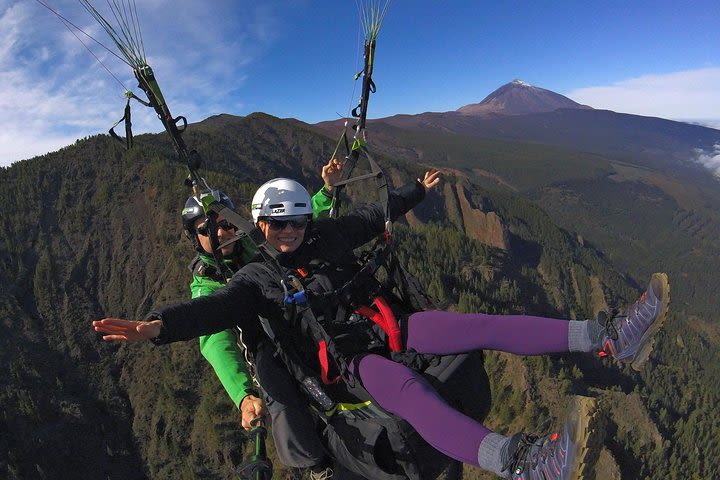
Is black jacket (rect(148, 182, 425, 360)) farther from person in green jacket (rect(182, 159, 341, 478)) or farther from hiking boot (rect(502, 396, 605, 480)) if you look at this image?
hiking boot (rect(502, 396, 605, 480))

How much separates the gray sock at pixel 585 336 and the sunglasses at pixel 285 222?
7.99 feet

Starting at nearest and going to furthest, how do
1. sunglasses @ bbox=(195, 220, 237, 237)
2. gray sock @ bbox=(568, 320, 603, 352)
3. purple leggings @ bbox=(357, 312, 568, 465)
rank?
purple leggings @ bbox=(357, 312, 568, 465)
gray sock @ bbox=(568, 320, 603, 352)
sunglasses @ bbox=(195, 220, 237, 237)

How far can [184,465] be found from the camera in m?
31.5

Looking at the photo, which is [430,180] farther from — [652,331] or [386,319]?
[652,331]

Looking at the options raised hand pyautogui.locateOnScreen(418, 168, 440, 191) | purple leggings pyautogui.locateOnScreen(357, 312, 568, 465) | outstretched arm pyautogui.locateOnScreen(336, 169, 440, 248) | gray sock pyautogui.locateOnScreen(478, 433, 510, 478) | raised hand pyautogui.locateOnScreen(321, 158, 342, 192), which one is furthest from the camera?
raised hand pyautogui.locateOnScreen(321, 158, 342, 192)

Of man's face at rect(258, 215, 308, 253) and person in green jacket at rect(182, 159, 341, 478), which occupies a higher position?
man's face at rect(258, 215, 308, 253)

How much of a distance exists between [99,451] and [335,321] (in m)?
39.3

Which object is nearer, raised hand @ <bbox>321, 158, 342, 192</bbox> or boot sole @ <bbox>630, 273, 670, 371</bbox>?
boot sole @ <bbox>630, 273, 670, 371</bbox>

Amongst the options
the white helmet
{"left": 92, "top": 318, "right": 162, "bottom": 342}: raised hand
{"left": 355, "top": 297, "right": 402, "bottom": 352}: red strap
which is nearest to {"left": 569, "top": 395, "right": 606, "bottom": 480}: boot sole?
→ {"left": 355, "top": 297, "right": 402, "bottom": 352}: red strap

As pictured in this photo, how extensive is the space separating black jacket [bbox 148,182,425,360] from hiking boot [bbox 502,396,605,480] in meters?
1.62

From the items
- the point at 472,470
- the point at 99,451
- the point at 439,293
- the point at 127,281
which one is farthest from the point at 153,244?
the point at 472,470

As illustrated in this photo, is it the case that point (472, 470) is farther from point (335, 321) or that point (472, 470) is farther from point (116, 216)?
point (116, 216)

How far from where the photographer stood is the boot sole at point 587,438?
2320 millimetres

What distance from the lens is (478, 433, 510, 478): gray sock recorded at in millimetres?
2625
